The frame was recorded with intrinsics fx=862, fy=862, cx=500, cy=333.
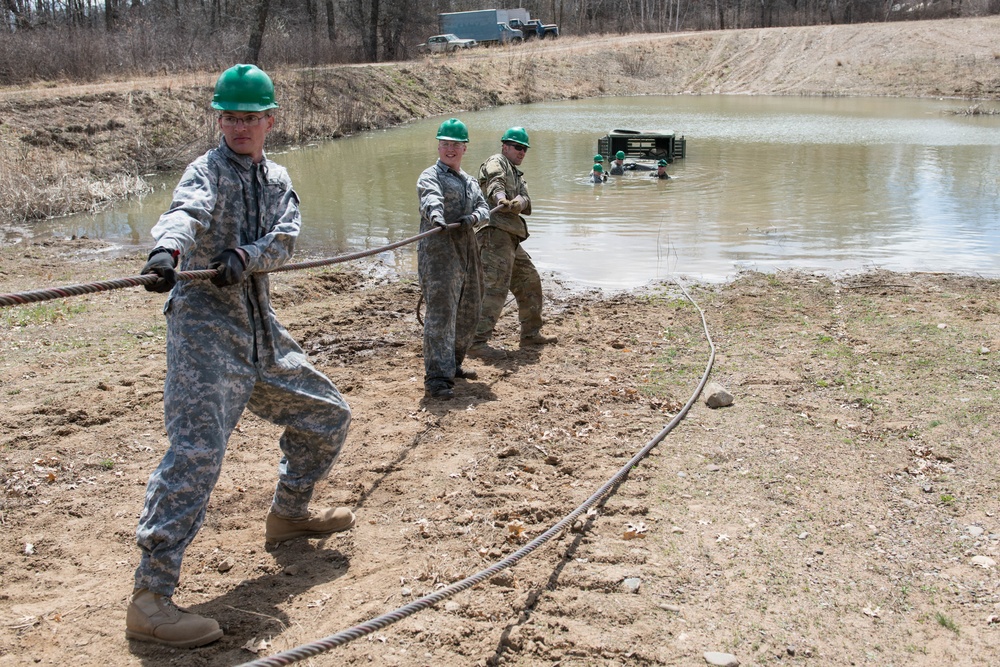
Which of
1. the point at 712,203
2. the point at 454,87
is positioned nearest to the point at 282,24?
the point at 454,87

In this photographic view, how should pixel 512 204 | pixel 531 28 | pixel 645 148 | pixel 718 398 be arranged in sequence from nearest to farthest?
pixel 718 398
pixel 512 204
pixel 645 148
pixel 531 28

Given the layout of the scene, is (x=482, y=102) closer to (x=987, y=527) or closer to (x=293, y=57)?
(x=293, y=57)

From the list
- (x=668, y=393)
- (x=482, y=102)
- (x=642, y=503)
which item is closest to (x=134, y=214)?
(x=668, y=393)

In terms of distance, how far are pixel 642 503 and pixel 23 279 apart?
27.8 ft

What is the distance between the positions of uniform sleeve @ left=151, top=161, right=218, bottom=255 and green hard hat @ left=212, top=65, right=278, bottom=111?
285 mm

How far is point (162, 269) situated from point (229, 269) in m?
0.41

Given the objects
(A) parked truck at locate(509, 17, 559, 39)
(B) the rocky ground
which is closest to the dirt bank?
(A) parked truck at locate(509, 17, 559, 39)

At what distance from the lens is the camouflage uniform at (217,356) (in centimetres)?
357

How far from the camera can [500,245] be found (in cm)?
798

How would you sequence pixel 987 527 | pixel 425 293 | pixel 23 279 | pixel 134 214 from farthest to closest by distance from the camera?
pixel 134 214, pixel 23 279, pixel 425 293, pixel 987 527

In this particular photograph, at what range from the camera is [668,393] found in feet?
21.8

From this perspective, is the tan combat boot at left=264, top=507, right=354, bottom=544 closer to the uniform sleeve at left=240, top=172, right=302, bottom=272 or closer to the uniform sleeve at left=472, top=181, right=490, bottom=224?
the uniform sleeve at left=240, top=172, right=302, bottom=272

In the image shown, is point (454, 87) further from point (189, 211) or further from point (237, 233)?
point (189, 211)

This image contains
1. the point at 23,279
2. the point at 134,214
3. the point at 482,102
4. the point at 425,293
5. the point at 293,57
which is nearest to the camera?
the point at 425,293
